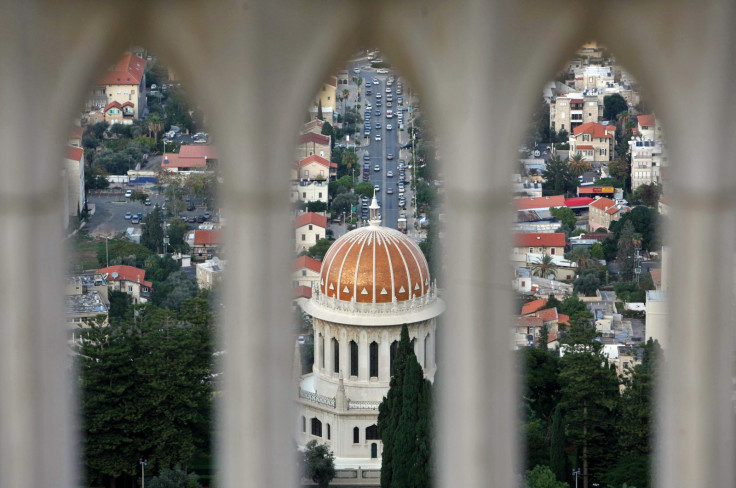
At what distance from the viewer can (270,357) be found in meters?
2.80

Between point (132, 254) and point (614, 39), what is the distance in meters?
31.6

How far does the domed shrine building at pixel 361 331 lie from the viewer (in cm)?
2536

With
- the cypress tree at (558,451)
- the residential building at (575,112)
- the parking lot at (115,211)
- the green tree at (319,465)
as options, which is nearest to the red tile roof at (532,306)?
the green tree at (319,465)

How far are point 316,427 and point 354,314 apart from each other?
1.99 meters

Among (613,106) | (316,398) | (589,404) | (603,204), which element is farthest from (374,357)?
(613,106)

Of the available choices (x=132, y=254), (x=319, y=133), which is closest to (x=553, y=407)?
(x=132, y=254)

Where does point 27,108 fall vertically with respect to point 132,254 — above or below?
above

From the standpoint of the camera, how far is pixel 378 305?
1007 inches

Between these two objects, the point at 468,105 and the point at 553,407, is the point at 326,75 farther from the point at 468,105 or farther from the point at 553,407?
the point at 553,407

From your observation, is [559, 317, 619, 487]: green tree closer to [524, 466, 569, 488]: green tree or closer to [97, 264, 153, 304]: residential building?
[524, 466, 569, 488]: green tree

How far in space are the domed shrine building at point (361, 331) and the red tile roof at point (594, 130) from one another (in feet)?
63.3

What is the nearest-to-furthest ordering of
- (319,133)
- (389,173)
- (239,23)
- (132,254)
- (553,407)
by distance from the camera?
1. (239,23)
2. (553,407)
3. (132,254)
4. (319,133)
5. (389,173)

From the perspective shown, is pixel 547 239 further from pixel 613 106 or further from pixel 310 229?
pixel 613 106

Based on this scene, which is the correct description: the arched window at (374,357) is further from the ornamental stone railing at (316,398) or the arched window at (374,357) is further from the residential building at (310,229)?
the residential building at (310,229)
